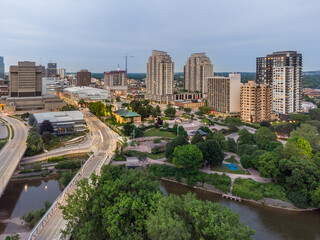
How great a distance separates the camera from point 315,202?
1586 cm

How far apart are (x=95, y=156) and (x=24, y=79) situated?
126ft

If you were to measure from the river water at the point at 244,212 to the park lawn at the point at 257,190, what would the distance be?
0.67 meters

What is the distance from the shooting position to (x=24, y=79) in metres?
52.2

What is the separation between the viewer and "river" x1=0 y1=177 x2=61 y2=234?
1493 cm

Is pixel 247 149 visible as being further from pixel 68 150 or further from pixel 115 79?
pixel 115 79

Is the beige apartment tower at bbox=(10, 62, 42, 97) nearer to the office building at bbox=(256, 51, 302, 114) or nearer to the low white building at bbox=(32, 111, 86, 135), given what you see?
the low white building at bbox=(32, 111, 86, 135)

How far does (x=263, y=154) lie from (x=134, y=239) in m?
13.7

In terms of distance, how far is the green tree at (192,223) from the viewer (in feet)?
28.1

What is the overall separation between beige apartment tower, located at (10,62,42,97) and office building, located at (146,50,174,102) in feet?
93.8

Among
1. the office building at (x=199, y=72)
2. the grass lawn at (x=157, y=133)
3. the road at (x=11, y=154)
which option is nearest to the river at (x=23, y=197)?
the road at (x=11, y=154)

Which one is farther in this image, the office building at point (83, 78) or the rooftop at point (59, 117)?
the office building at point (83, 78)

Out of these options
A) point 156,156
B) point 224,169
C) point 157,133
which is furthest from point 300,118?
point 156,156

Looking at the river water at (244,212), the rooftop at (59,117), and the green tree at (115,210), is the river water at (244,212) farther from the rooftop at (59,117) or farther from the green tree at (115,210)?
the rooftop at (59,117)

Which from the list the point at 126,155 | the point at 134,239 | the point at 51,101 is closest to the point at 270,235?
the point at 134,239
